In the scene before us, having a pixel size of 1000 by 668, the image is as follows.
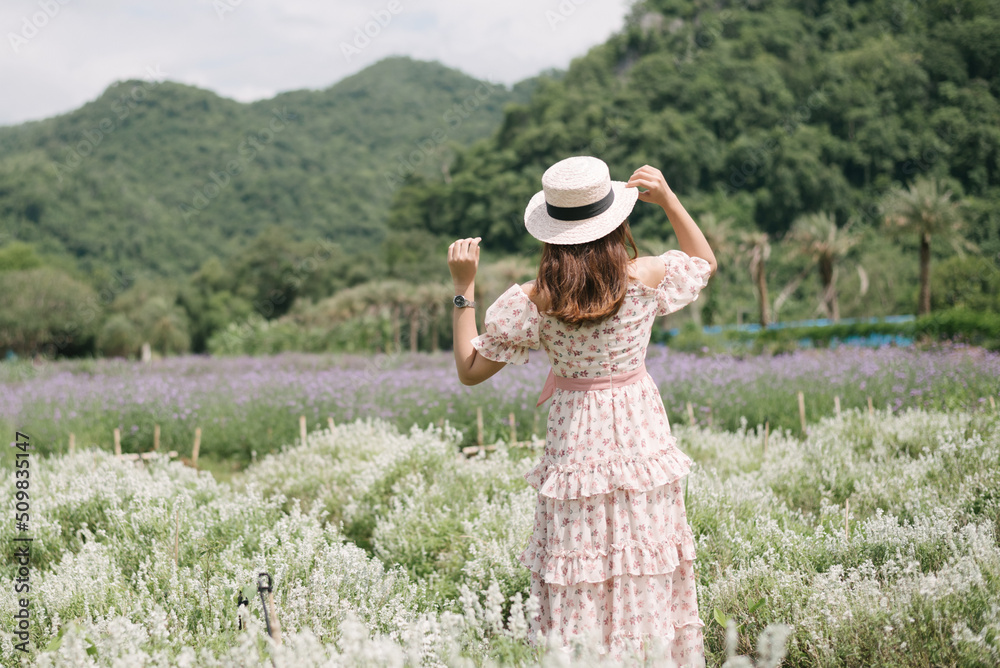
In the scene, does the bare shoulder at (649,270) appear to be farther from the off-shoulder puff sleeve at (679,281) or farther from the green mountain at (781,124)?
the green mountain at (781,124)

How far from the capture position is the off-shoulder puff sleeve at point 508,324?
2.23 meters

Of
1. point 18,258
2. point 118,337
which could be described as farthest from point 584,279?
point 18,258

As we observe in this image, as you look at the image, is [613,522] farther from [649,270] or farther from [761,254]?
[761,254]

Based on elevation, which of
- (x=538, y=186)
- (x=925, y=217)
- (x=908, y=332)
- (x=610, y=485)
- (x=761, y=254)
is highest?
(x=538, y=186)

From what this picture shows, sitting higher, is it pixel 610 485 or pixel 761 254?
pixel 761 254

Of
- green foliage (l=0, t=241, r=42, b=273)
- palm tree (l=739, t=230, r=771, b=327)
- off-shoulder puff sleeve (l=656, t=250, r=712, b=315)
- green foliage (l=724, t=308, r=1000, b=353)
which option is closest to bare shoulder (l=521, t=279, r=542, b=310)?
off-shoulder puff sleeve (l=656, t=250, r=712, b=315)

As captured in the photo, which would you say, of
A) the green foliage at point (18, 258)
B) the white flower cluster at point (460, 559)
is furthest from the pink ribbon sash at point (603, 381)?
Answer: the green foliage at point (18, 258)

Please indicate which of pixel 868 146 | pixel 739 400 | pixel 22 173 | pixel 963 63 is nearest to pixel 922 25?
pixel 963 63

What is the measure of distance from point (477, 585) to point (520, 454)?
2.51 meters

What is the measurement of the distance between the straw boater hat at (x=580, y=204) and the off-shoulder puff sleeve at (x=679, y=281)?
0.86 feet

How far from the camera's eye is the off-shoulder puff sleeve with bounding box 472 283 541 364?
7.33 feet

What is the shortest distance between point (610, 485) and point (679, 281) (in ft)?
2.37

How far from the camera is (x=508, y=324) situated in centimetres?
224

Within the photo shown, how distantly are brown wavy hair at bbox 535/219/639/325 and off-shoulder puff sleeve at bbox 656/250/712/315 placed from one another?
0.56ft
